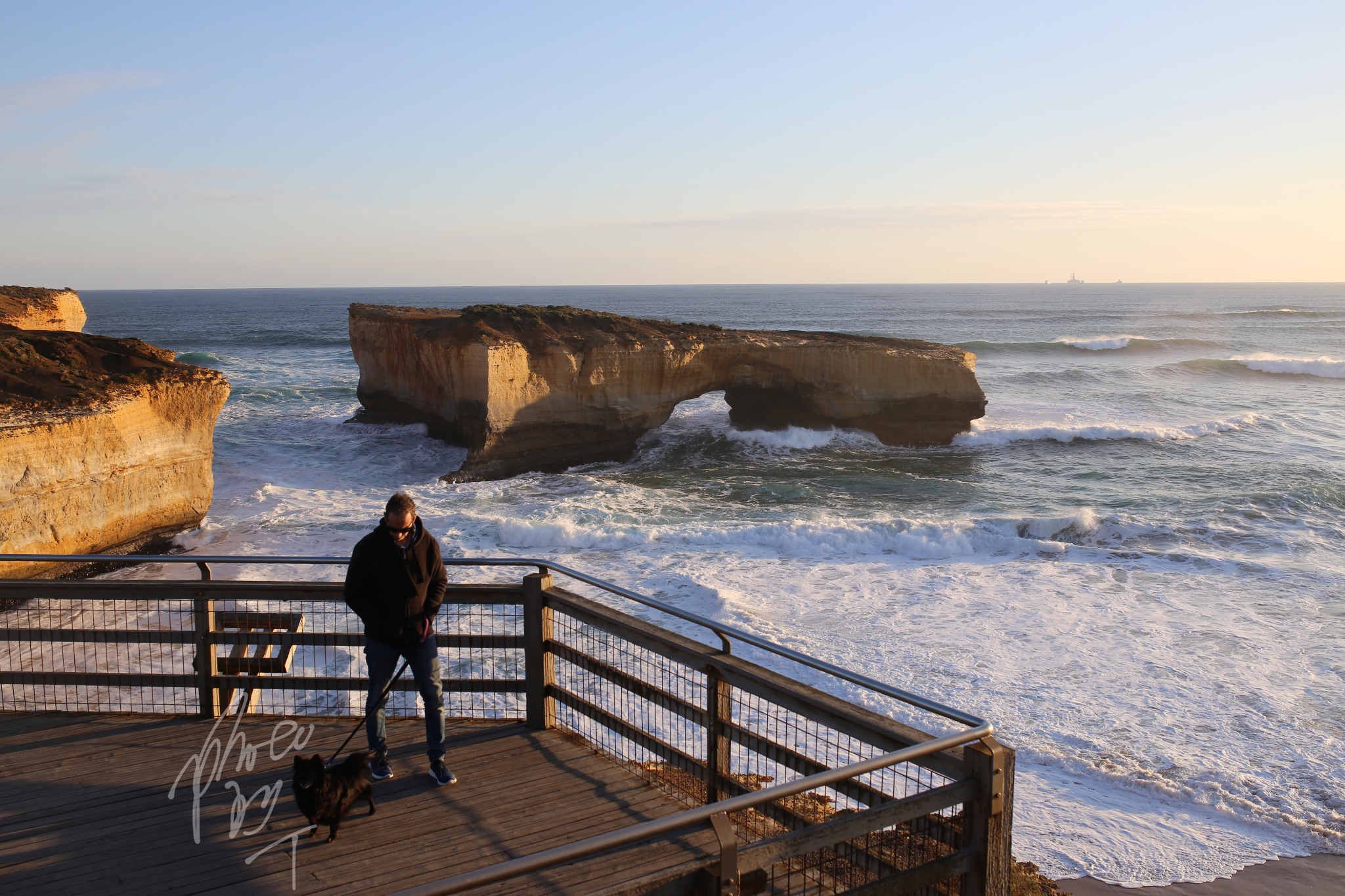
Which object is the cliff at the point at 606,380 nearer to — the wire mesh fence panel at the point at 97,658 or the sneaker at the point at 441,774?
the wire mesh fence panel at the point at 97,658

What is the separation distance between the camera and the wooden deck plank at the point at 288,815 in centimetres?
397

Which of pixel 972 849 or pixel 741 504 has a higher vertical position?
pixel 972 849

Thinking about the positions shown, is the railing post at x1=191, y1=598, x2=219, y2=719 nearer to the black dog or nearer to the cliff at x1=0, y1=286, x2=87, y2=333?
the black dog

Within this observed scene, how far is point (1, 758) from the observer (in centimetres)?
516

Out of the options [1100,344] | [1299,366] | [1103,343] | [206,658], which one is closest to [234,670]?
[206,658]

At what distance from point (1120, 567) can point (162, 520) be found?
59.9ft

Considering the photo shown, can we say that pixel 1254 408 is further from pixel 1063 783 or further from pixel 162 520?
pixel 162 520

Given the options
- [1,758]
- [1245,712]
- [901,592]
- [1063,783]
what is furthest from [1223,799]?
[1,758]

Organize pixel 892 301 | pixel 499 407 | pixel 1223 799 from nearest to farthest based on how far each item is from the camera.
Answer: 1. pixel 1223 799
2. pixel 499 407
3. pixel 892 301

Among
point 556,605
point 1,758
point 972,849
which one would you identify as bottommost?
point 1,758

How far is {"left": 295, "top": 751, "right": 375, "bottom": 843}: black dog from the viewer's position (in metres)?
4.18

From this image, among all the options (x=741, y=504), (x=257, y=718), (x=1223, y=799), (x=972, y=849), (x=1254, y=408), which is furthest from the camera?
(x=1254, y=408)

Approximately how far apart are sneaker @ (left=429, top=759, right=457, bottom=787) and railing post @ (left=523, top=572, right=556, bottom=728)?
77 cm

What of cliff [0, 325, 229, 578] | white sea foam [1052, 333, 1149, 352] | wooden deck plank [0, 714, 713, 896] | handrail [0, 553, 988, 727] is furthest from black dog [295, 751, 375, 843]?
white sea foam [1052, 333, 1149, 352]
